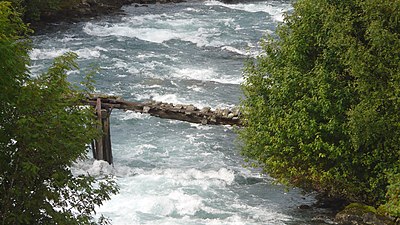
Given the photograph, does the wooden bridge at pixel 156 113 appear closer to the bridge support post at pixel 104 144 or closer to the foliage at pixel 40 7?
the bridge support post at pixel 104 144

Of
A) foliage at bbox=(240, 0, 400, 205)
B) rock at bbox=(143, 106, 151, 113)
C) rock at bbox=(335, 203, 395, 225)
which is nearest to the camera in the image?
foliage at bbox=(240, 0, 400, 205)

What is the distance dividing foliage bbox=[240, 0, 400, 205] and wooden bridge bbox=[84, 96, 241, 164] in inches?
86.4

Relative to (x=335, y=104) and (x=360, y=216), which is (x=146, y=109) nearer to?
(x=335, y=104)

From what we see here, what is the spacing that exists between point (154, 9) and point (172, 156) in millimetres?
30730

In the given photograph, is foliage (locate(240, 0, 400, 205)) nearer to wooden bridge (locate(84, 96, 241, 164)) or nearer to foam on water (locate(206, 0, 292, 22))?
wooden bridge (locate(84, 96, 241, 164))

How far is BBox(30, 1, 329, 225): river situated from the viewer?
22.4m

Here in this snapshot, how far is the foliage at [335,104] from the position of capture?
65.0ft

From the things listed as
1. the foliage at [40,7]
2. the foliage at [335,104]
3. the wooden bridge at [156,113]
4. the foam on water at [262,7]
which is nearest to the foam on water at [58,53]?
the foliage at [40,7]

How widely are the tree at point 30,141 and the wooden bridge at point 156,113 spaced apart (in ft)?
38.1

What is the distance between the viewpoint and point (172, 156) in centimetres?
2714

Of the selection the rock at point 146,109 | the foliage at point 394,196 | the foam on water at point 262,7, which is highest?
the rock at point 146,109

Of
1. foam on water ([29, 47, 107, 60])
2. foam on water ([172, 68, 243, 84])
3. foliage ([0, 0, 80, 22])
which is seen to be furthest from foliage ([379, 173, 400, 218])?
foliage ([0, 0, 80, 22])

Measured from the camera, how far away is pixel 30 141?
11.9 meters

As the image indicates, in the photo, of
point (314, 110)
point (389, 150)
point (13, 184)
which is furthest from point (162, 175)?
point (13, 184)
